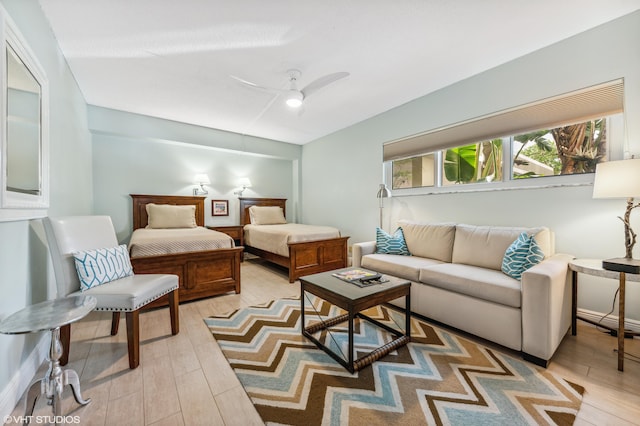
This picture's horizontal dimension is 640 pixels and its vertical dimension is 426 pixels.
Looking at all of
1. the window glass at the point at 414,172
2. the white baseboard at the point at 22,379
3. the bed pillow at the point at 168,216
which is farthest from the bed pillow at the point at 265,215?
the white baseboard at the point at 22,379

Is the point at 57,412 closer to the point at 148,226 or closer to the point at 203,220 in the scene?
the point at 148,226

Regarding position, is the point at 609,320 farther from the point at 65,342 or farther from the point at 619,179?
the point at 65,342

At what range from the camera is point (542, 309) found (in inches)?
68.2

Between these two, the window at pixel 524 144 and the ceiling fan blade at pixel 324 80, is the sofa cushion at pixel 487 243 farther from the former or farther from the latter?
the ceiling fan blade at pixel 324 80

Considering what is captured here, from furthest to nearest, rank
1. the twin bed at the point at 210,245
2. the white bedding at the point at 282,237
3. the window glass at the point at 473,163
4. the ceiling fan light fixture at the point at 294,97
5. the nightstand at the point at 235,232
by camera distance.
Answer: the nightstand at the point at 235,232 < the white bedding at the point at 282,237 < the window glass at the point at 473,163 < the twin bed at the point at 210,245 < the ceiling fan light fixture at the point at 294,97

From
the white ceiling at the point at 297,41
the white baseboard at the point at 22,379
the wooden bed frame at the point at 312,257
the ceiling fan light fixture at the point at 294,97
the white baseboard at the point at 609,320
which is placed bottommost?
the white baseboard at the point at 22,379

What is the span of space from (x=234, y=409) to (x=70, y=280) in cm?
156

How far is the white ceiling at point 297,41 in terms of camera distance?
1983 millimetres

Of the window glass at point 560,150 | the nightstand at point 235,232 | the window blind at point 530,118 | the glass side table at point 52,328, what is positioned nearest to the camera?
the glass side table at point 52,328

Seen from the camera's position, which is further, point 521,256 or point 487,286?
point 521,256

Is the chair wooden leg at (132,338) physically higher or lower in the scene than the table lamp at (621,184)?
lower

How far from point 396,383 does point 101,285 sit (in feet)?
7.25

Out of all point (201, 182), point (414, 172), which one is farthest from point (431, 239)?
point (201, 182)

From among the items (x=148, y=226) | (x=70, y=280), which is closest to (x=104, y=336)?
(x=70, y=280)
